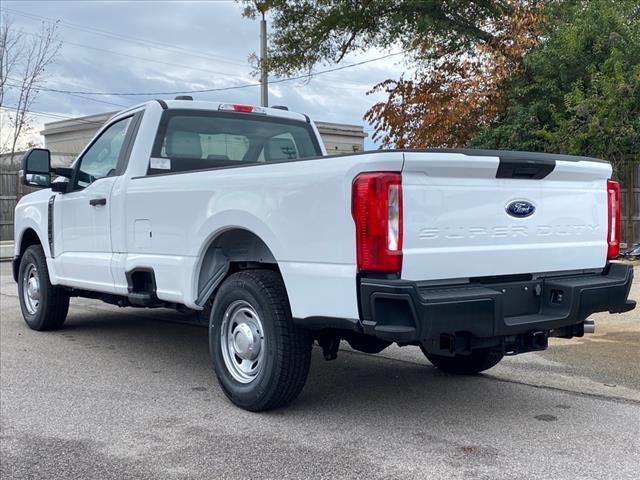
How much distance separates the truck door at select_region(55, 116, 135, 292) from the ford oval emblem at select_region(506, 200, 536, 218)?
10.9 feet

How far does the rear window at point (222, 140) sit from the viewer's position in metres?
6.07

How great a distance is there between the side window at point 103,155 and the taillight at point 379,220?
10.4 feet

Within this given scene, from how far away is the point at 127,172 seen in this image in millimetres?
5871

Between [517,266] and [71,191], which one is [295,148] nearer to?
[71,191]

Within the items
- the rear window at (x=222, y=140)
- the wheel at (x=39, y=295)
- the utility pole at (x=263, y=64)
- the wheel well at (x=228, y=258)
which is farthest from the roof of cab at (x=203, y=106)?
the utility pole at (x=263, y=64)

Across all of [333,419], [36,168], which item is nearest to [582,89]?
[36,168]

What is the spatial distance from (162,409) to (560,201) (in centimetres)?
291

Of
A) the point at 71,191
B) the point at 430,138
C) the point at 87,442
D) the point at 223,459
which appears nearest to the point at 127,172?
the point at 71,191

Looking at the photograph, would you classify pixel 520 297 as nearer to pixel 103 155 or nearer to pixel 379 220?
pixel 379 220

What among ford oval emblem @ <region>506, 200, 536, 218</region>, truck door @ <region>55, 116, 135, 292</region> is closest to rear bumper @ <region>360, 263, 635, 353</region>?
ford oval emblem @ <region>506, 200, 536, 218</region>

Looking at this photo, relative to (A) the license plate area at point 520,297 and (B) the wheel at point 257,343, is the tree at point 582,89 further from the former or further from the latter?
(B) the wheel at point 257,343

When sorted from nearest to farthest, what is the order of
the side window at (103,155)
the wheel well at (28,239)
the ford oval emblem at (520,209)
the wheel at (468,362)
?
the ford oval emblem at (520,209) < the wheel at (468,362) < the side window at (103,155) < the wheel well at (28,239)

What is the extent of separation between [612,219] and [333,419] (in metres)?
2.27

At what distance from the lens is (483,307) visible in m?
3.82
